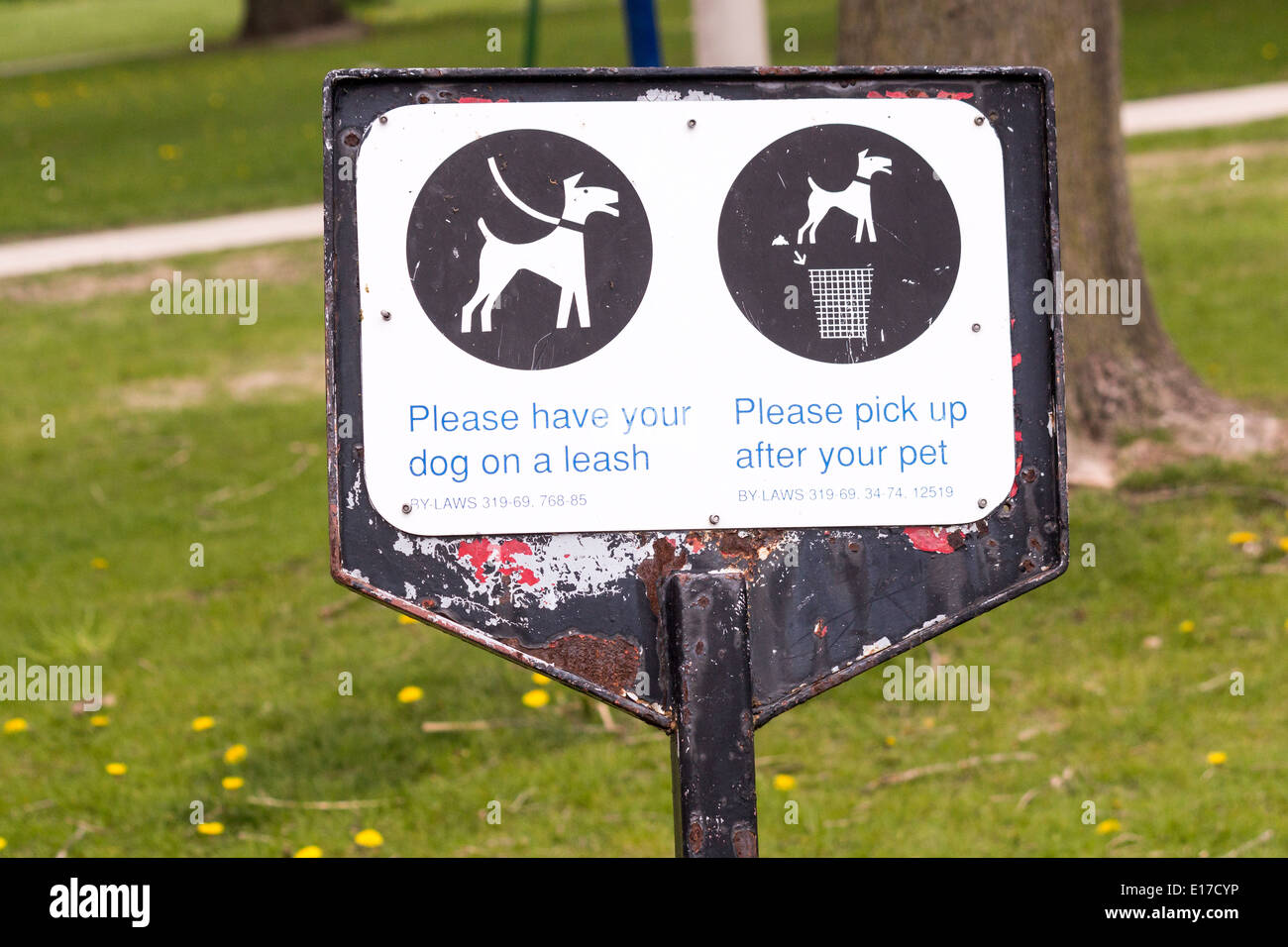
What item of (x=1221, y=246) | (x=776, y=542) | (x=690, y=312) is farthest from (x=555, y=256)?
(x=1221, y=246)

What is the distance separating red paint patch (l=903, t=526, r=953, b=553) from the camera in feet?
6.74

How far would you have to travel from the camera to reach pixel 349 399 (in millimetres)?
1992

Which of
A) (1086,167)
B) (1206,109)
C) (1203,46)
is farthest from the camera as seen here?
(1203,46)

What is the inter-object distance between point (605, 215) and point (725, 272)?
19cm

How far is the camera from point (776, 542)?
2.04 meters

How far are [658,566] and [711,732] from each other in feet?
0.80

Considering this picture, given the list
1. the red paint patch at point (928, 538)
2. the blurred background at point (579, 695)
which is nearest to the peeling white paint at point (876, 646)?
the red paint patch at point (928, 538)

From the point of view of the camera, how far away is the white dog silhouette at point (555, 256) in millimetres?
2025

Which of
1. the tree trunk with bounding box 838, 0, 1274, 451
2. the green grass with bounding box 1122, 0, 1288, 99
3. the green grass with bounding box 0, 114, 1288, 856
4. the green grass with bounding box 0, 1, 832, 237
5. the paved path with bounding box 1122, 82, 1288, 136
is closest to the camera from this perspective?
the green grass with bounding box 0, 114, 1288, 856
